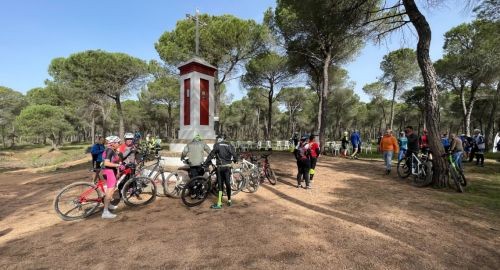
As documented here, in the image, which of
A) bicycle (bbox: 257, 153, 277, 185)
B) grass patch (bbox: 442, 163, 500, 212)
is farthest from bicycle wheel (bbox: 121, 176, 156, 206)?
grass patch (bbox: 442, 163, 500, 212)

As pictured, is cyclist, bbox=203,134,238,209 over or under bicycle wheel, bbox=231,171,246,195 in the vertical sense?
over

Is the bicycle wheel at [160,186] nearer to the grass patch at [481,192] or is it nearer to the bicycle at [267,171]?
the bicycle at [267,171]

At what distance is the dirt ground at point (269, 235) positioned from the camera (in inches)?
146

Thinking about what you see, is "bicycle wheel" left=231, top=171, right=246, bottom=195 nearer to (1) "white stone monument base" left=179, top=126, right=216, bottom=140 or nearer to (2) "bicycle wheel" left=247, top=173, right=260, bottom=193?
(2) "bicycle wheel" left=247, top=173, right=260, bottom=193

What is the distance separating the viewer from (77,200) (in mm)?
5754

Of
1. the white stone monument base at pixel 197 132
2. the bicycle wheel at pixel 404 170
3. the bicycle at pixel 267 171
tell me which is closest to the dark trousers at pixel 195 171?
the bicycle at pixel 267 171

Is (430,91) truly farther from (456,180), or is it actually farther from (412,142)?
(456,180)

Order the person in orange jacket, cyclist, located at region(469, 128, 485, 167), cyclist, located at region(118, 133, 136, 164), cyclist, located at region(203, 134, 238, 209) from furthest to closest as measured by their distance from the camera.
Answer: cyclist, located at region(469, 128, 485, 167) < the person in orange jacket < cyclist, located at region(118, 133, 136, 164) < cyclist, located at region(203, 134, 238, 209)

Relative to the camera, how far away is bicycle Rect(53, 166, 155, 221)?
5637 mm

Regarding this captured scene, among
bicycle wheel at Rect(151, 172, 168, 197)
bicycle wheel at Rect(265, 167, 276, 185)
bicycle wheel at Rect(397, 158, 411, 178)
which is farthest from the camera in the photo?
bicycle wheel at Rect(397, 158, 411, 178)

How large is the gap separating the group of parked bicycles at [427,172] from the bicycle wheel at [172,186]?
7370 mm

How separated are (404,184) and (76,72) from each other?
28.7 m

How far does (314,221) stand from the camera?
17.2 ft

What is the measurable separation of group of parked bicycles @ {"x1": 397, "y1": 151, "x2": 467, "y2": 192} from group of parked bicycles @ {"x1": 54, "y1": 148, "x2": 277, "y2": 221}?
464 cm
